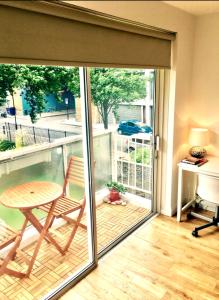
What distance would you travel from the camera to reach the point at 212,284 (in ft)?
7.24

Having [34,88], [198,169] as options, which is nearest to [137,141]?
[198,169]

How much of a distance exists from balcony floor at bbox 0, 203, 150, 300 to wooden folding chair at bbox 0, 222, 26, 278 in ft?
0.37

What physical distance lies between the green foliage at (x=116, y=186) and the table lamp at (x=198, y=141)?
111 cm

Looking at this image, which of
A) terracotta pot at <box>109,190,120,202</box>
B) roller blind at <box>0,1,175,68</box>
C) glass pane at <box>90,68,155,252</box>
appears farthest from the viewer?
terracotta pot at <box>109,190,120,202</box>

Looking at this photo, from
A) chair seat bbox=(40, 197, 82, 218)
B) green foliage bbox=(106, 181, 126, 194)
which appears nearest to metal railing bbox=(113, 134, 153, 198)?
green foliage bbox=(106, 181, 126, 194)

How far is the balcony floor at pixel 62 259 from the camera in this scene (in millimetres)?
2203

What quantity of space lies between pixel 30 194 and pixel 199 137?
197 centimetres

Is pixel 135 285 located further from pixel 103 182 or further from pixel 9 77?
pixel 9 77

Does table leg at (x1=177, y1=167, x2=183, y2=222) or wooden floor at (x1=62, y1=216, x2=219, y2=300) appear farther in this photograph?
table leg at (x1=177, y1=167, x2=183, y2=222)

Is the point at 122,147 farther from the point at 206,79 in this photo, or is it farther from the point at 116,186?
the point at 206,79

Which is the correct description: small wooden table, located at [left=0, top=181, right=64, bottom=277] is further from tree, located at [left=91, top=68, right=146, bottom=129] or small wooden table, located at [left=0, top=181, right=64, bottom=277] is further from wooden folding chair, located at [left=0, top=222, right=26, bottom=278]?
tree, located at [left=91, top=68, right=146, bottom=129]

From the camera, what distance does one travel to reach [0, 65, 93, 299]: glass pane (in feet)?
7.48

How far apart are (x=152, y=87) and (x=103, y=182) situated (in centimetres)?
153

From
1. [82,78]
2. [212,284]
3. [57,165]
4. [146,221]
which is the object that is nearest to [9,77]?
[82,78]
